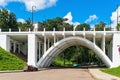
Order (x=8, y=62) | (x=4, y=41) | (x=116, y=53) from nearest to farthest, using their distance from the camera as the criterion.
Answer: (x=8, y=62)
(x=116, y=53)
(x=4, y=41)

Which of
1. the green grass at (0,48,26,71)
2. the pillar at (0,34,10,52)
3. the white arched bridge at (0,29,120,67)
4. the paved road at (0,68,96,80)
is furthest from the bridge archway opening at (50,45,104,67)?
the paved road at (0,68,96,80)

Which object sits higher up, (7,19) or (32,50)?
(7,19)

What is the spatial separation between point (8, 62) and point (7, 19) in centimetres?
3532

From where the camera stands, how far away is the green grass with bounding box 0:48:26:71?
5419 centimetres

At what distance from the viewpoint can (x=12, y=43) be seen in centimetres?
6950

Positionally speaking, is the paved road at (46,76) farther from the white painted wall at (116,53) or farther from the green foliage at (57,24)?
the green foliage at (57,24)

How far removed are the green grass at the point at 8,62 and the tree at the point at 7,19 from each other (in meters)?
27.8

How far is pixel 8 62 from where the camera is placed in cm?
5734

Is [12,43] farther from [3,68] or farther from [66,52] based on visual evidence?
[66,52]

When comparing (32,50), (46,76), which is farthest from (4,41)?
(46,76)

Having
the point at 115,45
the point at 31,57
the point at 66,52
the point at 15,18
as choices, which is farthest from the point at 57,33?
the point at 66,52

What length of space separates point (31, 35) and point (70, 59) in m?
49.8

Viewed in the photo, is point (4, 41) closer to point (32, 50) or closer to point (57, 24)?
point (32, 50)

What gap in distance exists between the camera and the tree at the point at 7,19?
89062 millimetres
